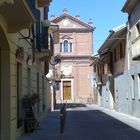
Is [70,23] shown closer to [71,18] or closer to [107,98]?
[71,18]

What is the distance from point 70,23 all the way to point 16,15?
5875 cm

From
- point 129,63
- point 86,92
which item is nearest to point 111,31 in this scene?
point 129,63

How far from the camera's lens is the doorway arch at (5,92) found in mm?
13453

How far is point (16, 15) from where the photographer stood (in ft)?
42.5

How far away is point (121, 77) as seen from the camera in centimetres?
3328

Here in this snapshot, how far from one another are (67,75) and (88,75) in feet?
10.0

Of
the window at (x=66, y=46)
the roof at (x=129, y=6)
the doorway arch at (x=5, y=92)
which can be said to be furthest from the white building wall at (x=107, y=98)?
the doorway arch at (x=5, y=92)

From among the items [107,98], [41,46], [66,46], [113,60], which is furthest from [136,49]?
[66,46]

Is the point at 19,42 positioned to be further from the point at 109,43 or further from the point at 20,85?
the point at 109,43

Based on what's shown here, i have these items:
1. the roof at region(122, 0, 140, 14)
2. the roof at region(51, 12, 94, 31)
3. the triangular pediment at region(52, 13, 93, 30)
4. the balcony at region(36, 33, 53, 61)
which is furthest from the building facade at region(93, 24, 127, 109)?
the triangular pediment at region(52, 13, 93, 30)

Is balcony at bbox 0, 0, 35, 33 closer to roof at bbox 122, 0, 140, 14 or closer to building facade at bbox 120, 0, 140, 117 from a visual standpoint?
building facade at bbox 120, 0, 140, 117

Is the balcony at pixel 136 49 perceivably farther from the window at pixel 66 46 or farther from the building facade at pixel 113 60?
the window at pixel 66 46

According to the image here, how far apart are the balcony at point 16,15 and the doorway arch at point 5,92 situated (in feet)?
2.12

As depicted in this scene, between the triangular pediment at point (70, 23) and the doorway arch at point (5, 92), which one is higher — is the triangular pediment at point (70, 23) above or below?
above
